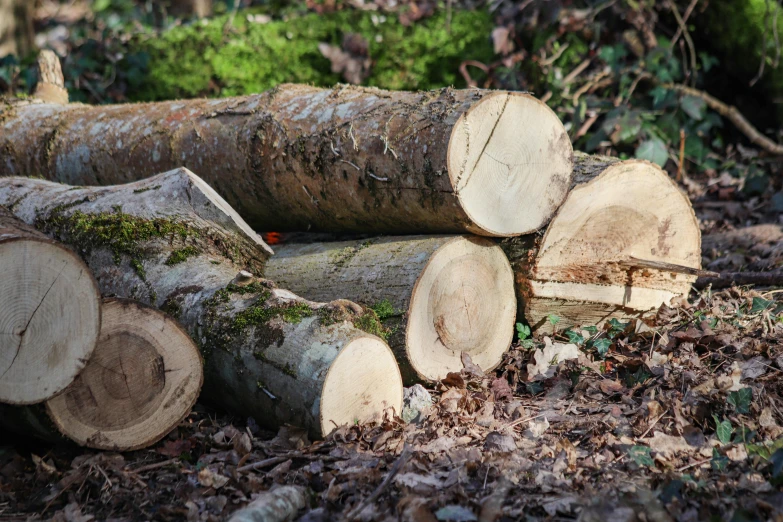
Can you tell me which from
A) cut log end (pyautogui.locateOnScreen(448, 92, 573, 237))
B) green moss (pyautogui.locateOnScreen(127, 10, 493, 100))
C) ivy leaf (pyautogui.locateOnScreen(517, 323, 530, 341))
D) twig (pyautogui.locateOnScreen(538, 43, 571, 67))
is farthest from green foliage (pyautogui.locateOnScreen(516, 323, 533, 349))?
green moss (pyautogui.locateOnScreen(127, 10, 493, 100))

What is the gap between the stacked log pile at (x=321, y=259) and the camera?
255 centimetres

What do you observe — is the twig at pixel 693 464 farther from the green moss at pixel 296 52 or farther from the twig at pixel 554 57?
the green moss at pixel 296 52

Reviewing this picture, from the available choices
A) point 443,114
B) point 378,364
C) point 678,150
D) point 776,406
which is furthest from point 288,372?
point 678,150

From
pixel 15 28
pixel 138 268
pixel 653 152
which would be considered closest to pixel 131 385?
pixel 138 268

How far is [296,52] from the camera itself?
6.52 m

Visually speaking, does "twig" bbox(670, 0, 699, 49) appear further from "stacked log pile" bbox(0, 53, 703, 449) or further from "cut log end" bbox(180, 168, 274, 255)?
"cut log end" bbox(180, 168, 274, 255)

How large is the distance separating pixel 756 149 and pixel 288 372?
496 centimetres

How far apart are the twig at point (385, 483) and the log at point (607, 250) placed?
130 cm

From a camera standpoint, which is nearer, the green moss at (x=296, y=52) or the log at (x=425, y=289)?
the log at (x=425, y=289)

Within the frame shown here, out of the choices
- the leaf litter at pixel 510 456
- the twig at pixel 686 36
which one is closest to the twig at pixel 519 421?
the leaf litter at pixel 510 456

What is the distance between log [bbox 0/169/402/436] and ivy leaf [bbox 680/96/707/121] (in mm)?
3781

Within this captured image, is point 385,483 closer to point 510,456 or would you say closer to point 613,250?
point 510,456

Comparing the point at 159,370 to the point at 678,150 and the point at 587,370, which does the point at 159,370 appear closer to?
the point at 587,370

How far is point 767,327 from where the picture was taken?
3258mm
